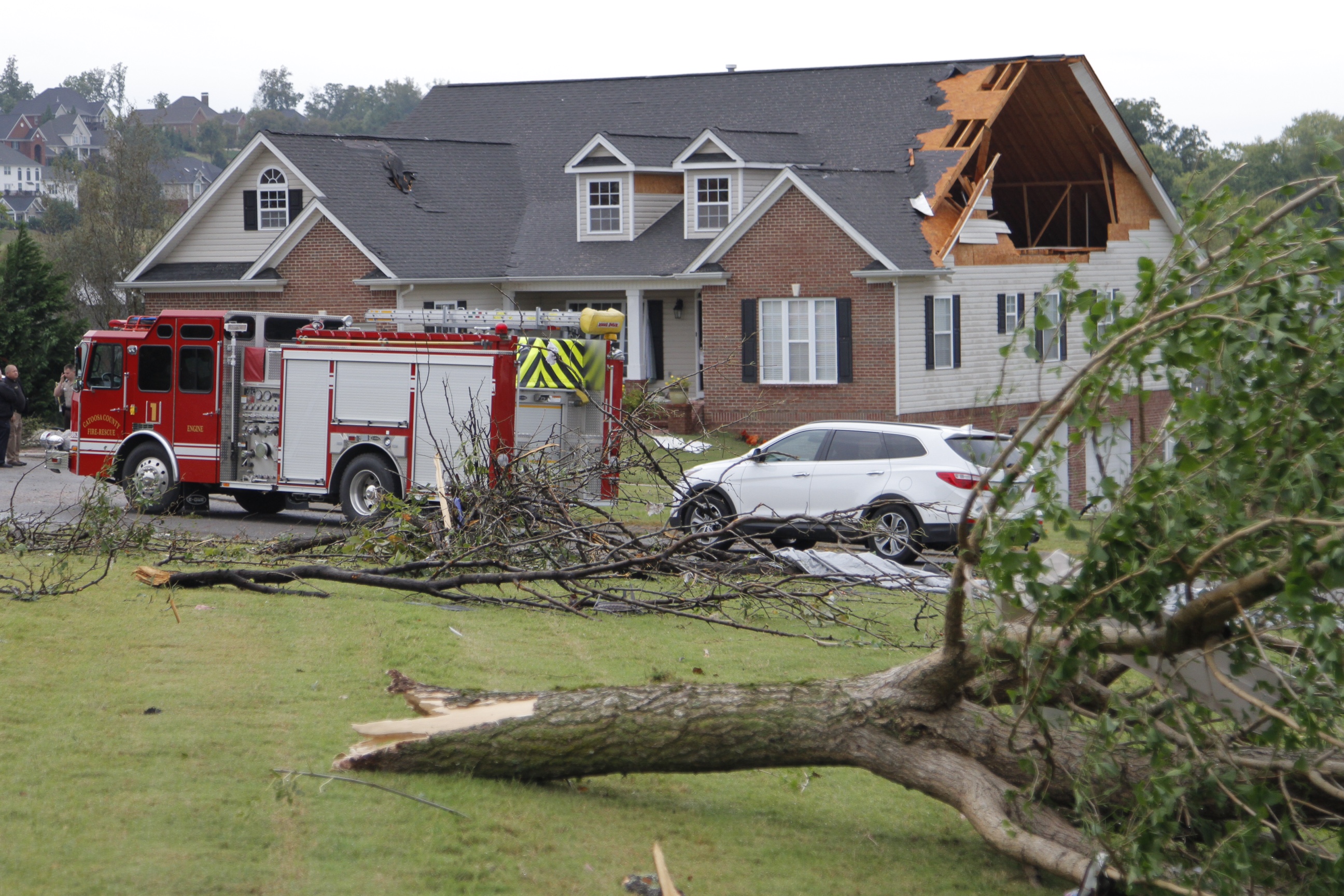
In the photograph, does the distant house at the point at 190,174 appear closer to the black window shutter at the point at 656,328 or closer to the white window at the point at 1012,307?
the black window shutter at the point at 656,328

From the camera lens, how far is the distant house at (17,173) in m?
145

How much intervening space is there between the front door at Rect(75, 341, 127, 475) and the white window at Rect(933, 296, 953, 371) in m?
15.4

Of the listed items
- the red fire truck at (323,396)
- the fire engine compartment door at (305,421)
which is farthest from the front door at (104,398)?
the fire engine compartment door at (305,421)

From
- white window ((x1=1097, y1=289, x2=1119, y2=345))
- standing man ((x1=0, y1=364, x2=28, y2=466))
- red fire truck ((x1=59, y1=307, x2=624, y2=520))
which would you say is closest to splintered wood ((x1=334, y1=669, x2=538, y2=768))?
white window ((x1=1097, y1=289, x2=1119, y2=345))

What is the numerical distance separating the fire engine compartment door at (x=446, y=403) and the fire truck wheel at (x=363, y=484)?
1.19 feet

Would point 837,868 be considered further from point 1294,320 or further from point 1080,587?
point 1294,320

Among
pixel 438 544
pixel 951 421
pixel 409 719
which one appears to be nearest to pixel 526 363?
pixel 438 544

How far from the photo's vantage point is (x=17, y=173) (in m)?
147

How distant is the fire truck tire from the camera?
17.4m

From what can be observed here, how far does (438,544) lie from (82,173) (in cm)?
3605

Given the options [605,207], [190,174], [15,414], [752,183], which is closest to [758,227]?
[752,183]

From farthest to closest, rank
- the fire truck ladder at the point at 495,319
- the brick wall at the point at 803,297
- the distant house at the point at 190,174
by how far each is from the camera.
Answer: the distant house at the point at 190,174 → the brick wall at the point at 803,297 → the fire truck ladder at the point at 495,319

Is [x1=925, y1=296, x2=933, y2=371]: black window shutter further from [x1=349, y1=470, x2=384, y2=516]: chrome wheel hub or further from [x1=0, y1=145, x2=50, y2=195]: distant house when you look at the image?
[x1=0, y1=145, x2=50, y2=195]: distant house

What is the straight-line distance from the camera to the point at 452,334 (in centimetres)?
1495
